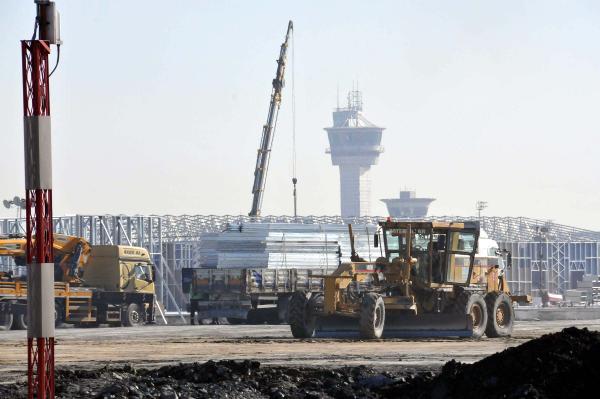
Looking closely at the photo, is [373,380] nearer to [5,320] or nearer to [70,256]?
[5,320]

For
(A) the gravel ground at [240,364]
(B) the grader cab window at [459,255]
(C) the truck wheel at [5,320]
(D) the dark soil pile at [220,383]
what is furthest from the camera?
(C) the truck wheel at [5,320]

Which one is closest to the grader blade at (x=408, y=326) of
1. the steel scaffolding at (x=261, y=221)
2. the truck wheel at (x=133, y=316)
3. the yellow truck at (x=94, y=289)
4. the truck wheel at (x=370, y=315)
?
the truck wheel at (x=370, y=315)

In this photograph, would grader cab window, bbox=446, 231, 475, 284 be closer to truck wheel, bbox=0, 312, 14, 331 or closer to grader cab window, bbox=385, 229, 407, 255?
grader cab window, bbox=385, 229, 407, 255

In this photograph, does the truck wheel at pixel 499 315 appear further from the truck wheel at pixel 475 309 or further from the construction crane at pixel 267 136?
the construction crane at pixel 267 136

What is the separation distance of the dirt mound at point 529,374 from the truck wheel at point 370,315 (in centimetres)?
1470

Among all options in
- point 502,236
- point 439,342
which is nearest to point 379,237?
point 439,342

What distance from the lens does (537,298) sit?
348 feet

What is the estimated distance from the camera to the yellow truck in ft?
171

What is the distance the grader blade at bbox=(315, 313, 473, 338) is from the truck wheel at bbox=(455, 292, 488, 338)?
0.24m

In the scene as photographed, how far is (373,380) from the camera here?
20906mm

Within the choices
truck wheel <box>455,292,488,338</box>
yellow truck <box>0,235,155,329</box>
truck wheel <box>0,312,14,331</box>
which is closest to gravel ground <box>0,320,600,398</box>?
truck wheel <box>455,292,488,338</box>

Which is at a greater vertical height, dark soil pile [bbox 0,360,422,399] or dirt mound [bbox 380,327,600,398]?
dirt mound [bbox 380,327,600,398]

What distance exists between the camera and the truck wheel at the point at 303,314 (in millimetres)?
36906

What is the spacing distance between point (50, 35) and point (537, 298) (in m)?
91.8
